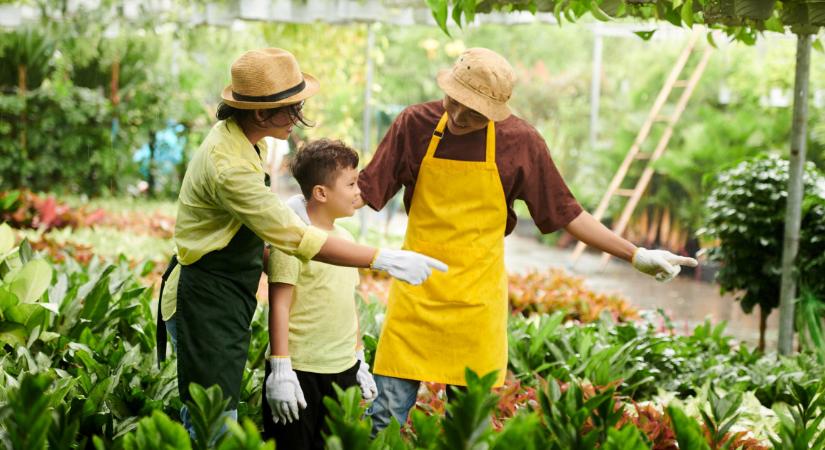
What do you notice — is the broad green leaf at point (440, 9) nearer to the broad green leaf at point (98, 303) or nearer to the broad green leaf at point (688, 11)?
the broad green leaf at point (688, 11)

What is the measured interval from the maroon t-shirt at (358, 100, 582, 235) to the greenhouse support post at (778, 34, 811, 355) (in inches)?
99.5

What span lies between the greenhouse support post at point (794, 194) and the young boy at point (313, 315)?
126 inches

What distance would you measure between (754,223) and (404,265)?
3.97 metres

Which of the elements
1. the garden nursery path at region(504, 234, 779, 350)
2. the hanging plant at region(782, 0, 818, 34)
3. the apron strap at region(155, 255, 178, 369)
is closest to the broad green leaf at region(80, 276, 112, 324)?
the apron strap at region(155, 255, 178, 369)

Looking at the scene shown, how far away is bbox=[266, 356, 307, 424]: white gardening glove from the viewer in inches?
117

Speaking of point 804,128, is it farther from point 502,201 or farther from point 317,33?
point 317,33

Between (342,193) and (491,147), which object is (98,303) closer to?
(342,193)

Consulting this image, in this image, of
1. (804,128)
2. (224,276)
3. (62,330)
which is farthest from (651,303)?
(224,276)

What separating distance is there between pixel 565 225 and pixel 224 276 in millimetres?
1194

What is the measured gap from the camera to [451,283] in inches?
135

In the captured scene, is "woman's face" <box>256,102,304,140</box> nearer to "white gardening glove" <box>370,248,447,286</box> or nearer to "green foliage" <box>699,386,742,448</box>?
"white gardening glove" <box>370,248,447,286</box>

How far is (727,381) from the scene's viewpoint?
5121mm

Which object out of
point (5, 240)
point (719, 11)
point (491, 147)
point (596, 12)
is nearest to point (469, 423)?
point (491, 147)

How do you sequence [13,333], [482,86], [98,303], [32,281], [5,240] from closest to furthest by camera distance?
1. [482,86]
2. [13,333]
3. [32,281]
4. [98,303]
5. [5,240]
